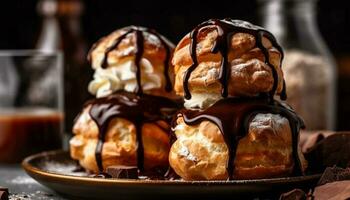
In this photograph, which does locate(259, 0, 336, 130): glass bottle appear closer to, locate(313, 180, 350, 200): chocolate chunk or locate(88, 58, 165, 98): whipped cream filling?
locate(88, 58, 165, 98): whipped cream filling

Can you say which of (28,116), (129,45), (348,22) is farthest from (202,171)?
(348,22)

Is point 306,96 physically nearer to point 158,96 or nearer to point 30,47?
point 158,96

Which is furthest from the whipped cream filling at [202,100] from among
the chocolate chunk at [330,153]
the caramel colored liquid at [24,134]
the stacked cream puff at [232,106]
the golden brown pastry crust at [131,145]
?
the caramel colored liquid at [24,134]

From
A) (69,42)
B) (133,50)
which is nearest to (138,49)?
(133,50)

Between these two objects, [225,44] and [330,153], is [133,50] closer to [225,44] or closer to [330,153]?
[225,44]

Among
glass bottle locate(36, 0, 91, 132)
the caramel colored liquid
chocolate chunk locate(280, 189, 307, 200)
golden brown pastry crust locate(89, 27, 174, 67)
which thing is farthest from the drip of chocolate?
glass bottle locate(36, 0, 91, 132)

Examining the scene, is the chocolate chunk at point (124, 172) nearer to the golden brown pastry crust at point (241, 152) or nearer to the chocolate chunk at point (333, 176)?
the golden brown pastry crust at point (241, 152)
